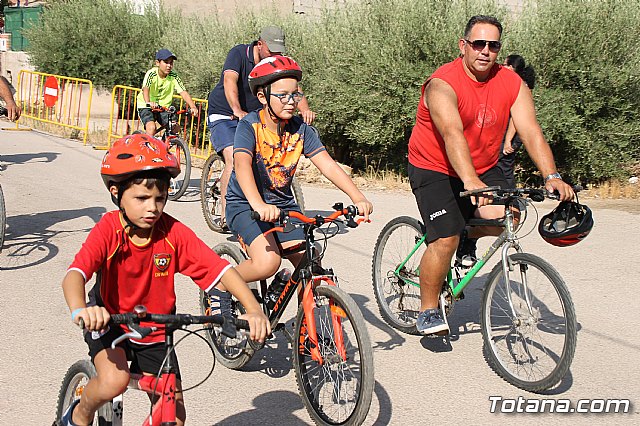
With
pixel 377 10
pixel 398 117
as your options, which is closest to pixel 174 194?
pixel 398 117

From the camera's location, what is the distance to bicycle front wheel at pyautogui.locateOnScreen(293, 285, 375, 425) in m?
4.30

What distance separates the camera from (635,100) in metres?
13.8

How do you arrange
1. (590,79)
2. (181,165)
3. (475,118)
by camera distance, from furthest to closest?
(590,79)
(181,165)
(475,118)

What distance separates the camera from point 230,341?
5598 millimetres

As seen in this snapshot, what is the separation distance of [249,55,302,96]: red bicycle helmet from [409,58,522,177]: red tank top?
1.13 m

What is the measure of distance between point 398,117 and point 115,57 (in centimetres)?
1216

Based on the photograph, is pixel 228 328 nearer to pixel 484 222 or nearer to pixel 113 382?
pixel 113 382

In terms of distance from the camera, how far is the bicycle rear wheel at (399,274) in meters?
6.43

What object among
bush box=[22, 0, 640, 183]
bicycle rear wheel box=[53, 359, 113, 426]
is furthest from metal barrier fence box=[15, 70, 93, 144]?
bicycle rear wheel box=[53, 359, 113, 426]

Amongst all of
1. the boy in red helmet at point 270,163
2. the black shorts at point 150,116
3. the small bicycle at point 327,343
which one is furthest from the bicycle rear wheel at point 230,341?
the black shorts at point 150,116

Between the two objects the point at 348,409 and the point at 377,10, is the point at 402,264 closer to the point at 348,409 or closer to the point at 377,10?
the point at 348,409

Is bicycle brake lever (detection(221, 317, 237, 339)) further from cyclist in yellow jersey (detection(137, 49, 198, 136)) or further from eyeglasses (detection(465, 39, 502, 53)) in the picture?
cyclist in yellow jersey (detection(137, 49, 198, 136))

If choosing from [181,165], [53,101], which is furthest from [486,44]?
[53,101]

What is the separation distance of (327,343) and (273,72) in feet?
5.22
